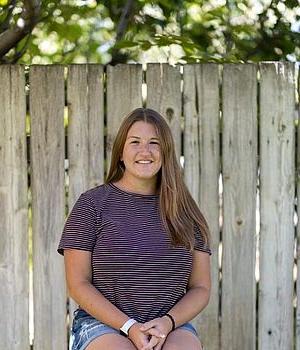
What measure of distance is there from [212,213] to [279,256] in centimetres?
40

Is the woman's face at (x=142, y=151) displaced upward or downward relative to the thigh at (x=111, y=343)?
upward

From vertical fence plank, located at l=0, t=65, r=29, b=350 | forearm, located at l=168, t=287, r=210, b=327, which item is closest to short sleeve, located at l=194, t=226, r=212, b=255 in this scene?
forearm, located at l=168, t=287, r=210, b=327

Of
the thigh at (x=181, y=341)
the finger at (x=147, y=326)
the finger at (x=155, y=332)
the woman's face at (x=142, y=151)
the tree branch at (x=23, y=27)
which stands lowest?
the thigh at (x=181, y=341)

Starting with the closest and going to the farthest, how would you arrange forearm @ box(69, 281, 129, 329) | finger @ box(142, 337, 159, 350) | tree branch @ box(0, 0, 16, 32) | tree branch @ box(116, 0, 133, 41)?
finger @ box(142, 337, 159, 350) < forearm @ box(69, 281, 129, 329) < tree branch @ box(0, 0, 16, 32) < tree branch @ box(116, 0, 133, 41)

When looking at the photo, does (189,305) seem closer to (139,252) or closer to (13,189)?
(139,252)

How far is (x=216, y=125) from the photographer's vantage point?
14.3 ft

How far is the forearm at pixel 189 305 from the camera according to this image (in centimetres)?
360

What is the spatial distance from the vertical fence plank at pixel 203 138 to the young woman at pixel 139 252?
0.52 meters

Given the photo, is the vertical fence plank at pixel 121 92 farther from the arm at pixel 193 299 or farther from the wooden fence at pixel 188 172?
the arm at pixel 193 299

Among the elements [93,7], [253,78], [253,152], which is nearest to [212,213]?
[253,152]

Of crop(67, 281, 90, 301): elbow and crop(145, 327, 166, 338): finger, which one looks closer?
crop(145, 327, 166, 338): finger

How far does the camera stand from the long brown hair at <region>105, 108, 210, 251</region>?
12.2 feet

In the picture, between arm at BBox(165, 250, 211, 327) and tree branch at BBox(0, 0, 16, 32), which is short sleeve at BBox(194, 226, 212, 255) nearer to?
arm at BBox(165, 250, 211, 327)

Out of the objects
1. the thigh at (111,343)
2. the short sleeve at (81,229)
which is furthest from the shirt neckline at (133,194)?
the thigh at (111,343)
